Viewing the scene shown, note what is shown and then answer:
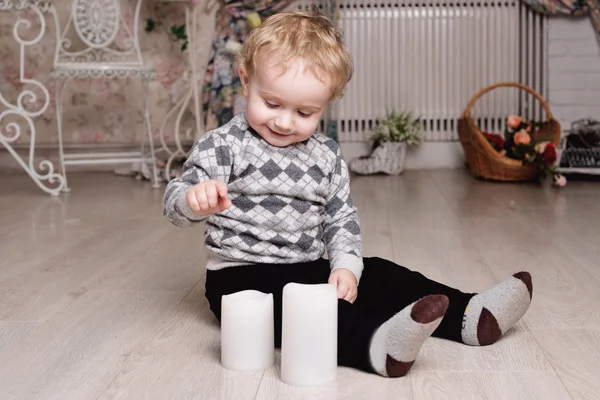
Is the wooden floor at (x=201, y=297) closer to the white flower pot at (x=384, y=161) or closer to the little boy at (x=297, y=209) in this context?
the little boy at (x=297, y=209)

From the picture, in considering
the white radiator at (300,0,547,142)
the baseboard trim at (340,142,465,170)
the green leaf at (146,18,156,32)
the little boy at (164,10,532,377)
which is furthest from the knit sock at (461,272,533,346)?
the green leaf at (146,18,156,32)

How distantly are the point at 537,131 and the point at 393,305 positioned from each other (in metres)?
2.73

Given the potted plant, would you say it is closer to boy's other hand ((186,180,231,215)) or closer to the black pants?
the black pants

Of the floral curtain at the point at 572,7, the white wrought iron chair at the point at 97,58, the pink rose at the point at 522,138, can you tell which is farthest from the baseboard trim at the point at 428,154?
the white wrought iron chair at the point at 97,58

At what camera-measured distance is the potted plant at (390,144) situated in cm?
431

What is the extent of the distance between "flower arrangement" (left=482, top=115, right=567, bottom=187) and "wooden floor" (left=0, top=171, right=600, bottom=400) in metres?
0.32

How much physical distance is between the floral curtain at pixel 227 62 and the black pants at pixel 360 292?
262cm

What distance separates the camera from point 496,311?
1.42 metres

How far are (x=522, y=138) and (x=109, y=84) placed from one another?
6.78 feet

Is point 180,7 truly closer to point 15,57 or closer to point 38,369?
point 15,57

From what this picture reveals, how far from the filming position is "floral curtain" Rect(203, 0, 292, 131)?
164 inches

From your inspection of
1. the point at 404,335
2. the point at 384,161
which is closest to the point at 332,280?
the point at 404,335

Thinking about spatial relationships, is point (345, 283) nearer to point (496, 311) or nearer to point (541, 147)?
point (496, 311)

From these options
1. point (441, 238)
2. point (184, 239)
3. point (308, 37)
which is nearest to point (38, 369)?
point (308, 37)
